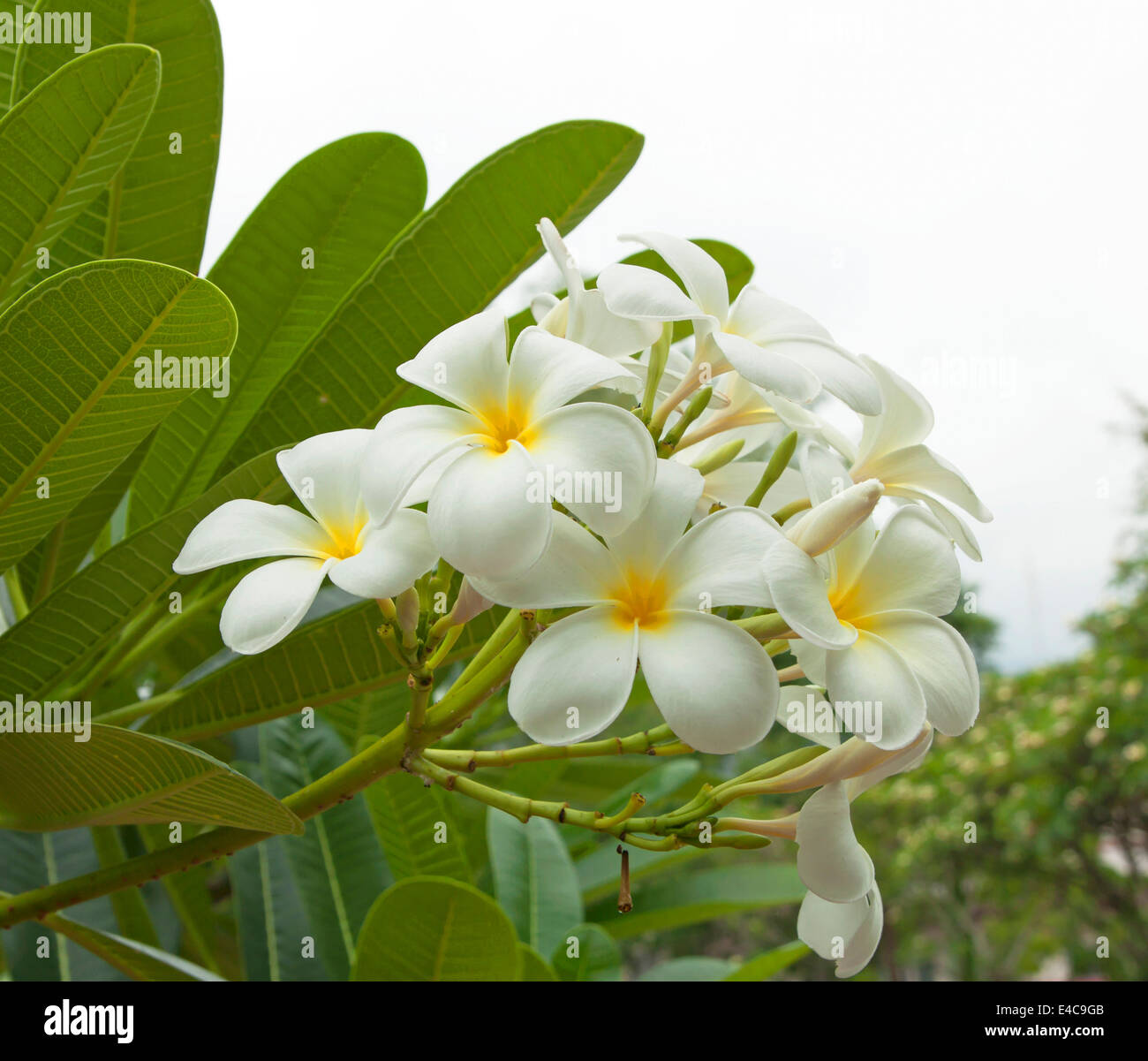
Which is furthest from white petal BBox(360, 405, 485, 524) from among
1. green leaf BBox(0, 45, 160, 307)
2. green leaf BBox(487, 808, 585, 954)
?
green leaf BBox(487, 808, 585, 954)

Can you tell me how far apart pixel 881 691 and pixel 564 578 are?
14 cm

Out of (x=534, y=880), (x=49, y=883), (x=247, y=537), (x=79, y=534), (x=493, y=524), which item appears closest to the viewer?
(x=493, y=524)

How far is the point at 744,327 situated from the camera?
54cm

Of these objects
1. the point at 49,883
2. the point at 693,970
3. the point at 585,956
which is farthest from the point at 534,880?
the point at 49,883

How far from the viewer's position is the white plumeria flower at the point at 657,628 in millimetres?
400

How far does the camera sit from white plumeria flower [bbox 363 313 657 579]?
40cm

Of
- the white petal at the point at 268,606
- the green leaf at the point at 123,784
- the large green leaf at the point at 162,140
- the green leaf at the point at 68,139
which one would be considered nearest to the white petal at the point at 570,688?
the white petal at the point at 268,606

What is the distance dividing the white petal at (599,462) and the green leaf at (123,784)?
256mm

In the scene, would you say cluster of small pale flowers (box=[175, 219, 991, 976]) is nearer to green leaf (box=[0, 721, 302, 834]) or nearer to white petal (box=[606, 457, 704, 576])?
white petal (box=[606, 457, 704, 576])

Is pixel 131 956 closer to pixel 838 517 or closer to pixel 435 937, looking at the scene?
pixel 435 937

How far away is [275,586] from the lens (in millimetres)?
470

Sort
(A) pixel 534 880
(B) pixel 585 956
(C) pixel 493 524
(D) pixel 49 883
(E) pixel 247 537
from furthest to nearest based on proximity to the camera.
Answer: (A) pixel 534 880
(B) pixel 585 956
(D) pixel 49 883
(E) pixel 247 537
(C) pixel 493 524

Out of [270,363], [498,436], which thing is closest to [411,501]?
[498,436]
